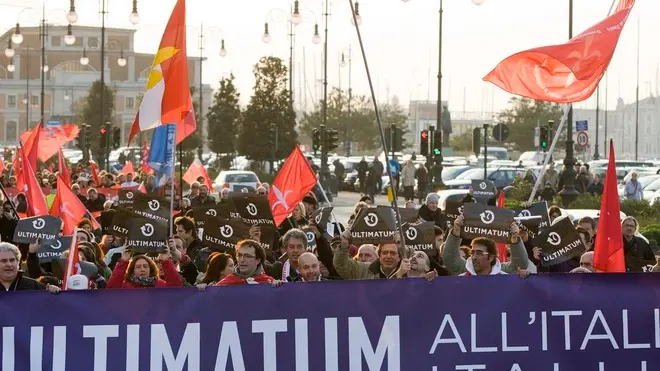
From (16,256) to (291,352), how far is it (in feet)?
6.32

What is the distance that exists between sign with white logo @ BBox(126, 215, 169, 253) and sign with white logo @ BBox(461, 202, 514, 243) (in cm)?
228

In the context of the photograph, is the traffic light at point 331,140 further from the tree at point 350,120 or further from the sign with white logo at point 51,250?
the tree at point 350,120

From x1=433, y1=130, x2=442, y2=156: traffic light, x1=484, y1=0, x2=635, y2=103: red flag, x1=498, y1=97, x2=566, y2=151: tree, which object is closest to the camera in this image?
x1=484, y1=0, x2=635, y2=103: red flag

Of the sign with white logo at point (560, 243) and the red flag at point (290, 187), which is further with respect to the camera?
the red flag at point (290, 187)

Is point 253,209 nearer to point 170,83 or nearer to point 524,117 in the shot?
point 170,83

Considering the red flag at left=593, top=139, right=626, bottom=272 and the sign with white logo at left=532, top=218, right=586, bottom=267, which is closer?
the red flag at left=593, top=139, right=626, bottom=272

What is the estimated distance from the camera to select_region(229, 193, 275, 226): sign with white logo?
42.8ft

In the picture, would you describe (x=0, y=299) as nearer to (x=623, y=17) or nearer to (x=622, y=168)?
(x=623, y=17)

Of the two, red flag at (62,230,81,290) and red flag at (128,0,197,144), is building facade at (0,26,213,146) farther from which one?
red flag at (62,230,81,290)

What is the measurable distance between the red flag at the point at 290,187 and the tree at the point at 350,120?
267 ft

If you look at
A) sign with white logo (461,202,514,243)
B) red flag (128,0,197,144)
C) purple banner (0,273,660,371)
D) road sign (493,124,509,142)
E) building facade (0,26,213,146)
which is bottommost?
purple banner (0,273,660,371)

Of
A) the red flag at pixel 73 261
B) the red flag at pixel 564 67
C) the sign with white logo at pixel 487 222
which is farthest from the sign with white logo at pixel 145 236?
the red flag at pixel 564 67

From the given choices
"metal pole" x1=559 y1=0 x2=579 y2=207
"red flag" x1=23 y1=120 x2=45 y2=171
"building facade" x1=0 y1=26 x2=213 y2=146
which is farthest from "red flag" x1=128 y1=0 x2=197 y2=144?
"building facade" x1=0 y1=26 x2=213 y2=146

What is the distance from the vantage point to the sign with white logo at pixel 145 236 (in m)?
11.1
